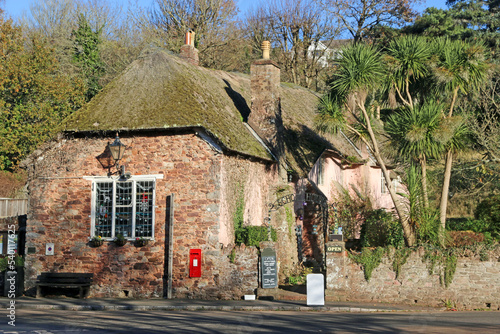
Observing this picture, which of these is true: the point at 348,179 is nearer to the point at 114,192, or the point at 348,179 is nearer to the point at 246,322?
the point at 114,192

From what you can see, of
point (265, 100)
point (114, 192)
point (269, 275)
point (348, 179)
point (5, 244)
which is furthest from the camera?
point (348, 179)

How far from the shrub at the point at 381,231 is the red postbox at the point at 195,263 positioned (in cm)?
744

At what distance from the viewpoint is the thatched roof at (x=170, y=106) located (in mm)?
19266

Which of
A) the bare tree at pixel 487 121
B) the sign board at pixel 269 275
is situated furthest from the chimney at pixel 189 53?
the bare tree at pixel 487 121

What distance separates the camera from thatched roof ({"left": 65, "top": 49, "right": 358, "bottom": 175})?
63.2 feet

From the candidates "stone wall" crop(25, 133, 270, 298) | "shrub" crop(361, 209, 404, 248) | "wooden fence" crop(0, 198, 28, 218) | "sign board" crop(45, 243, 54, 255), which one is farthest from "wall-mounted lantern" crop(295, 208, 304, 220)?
"wooden fence" crop(0, 198, 28, 218)

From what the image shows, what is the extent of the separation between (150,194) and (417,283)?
852 centimetres

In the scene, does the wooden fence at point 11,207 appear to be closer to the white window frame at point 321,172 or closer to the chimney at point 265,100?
the chimney at point 265,100

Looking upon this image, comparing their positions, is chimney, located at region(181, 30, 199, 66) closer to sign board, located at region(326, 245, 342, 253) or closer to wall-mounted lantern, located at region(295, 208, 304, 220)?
wall-mounted lantern, located at region(295, 208, 304, 220)

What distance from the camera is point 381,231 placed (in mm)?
23688

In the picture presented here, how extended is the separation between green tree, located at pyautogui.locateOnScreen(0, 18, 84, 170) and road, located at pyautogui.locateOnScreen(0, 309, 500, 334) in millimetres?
18885

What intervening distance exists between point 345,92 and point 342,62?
3.19 ft

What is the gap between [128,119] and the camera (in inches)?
770

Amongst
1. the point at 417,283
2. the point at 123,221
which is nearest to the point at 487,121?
the point at 417,283
